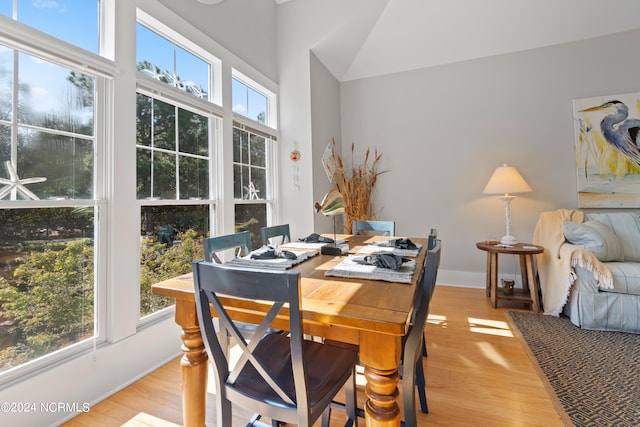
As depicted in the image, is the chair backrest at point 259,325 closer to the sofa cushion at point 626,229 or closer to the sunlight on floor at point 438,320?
the sunlight on floor at point 438,320

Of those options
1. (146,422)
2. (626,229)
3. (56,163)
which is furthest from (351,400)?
(626,229)

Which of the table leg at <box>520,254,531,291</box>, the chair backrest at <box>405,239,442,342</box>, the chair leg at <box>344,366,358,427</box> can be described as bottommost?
the chair leg at <box>344,366,358,427</box>

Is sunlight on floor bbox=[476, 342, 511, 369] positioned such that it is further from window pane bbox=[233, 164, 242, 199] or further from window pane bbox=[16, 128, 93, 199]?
window pane bbox=[16, 128, 93, 199]

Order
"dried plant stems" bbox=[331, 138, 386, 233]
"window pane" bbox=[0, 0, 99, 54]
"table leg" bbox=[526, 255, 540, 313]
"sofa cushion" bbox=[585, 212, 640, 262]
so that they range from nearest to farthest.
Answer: "window pane" bbox=[0, 0, 99, 54] < "sofa cushion" bbox=[585, 212, 640, 262] < "table leg" bbox=[526, 255, 540, 313] < "dried plant stems" bbox=[331, 138, 386, 233]

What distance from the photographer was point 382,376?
35.5 inches

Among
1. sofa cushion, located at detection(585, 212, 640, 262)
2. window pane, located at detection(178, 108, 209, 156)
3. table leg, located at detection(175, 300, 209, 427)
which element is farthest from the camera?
sofa cushion, located at detection(585, 212, 640, 262)

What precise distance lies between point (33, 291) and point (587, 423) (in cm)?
278

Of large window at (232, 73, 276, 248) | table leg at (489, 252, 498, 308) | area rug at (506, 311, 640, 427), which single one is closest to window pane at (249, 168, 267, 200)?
large window at (232, 73, 276, 248)

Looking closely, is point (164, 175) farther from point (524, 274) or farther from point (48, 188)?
point (524, 274)

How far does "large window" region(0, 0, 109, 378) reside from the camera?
1.35 meters

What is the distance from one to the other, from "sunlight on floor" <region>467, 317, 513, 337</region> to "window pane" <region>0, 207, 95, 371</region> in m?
2.78

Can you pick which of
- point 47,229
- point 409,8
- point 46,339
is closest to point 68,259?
point 47,229

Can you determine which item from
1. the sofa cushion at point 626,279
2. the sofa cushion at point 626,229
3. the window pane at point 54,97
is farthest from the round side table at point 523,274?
the window pane at point 54,97

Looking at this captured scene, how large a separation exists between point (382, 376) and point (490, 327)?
6.83ft
